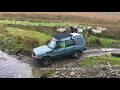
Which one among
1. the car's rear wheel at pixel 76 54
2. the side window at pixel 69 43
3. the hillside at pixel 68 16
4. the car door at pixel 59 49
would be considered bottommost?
the car's rear wheel at pixel 76 54

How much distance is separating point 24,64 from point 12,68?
250mm

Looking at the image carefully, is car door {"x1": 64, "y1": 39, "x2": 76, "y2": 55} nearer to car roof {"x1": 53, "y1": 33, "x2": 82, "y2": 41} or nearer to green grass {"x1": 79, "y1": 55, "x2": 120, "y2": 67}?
car roof {"x1": 53, "y1": 33, "x2": 82, "y2": 41}

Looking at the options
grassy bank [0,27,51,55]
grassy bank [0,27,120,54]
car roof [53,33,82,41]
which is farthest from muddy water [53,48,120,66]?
grassy bank [0,27,51,55]

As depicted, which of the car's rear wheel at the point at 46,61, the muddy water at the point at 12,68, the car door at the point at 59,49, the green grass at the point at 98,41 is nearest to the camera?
the muddy water at the point at 12,68

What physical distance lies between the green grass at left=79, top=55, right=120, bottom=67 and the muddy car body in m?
0.24

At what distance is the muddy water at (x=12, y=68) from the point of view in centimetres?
584

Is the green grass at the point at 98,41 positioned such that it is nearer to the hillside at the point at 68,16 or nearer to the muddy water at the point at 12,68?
the hillside at the point at 68,16

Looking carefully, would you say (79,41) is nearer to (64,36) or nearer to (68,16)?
(64,36)

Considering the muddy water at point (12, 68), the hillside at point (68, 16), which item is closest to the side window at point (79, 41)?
the hillside at point (68, 16)

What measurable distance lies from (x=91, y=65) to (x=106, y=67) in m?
0.30

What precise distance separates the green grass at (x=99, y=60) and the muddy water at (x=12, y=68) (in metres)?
1.07
